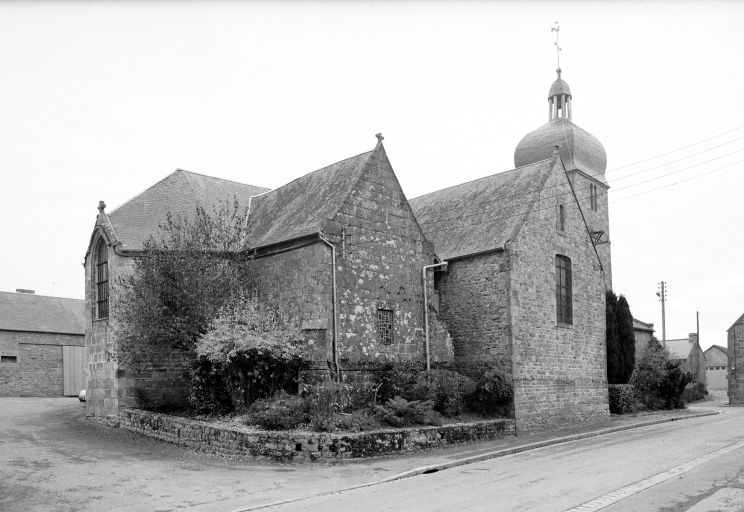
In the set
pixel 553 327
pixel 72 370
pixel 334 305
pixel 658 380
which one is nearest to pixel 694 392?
pixel 658 380

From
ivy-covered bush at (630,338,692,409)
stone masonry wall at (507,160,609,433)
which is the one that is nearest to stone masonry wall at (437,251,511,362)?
stone masonry wall at (507,160,609,433)

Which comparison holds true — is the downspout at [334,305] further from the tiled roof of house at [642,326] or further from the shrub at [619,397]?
the tiled roof of house at [642,326]

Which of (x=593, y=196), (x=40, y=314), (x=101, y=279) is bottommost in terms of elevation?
(x=40, y=314)

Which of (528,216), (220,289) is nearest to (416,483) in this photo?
(220,289)

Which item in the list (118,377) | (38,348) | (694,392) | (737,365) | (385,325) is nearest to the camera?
(385,325)

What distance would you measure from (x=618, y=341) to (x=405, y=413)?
54.4ft

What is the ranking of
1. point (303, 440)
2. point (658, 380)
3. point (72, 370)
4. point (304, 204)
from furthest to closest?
point (72, 370) < point (658, 380) < point (304, 204) < point (303, 440)

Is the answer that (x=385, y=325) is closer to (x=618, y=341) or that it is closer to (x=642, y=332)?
(x=618, y=341)

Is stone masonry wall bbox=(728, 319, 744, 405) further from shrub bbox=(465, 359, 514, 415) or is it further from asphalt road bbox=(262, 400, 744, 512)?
asphalt road bbox=(262, 400, 744, 512)

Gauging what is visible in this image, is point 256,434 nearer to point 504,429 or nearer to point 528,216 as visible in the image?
point 504,429

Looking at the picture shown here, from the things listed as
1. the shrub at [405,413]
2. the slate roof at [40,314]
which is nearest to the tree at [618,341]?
the shrub at [405,413]

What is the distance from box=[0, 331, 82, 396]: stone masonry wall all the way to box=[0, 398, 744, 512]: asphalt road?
19.5 meters

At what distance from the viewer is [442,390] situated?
20.3 metres

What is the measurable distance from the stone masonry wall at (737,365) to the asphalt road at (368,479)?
2794 centimetres
